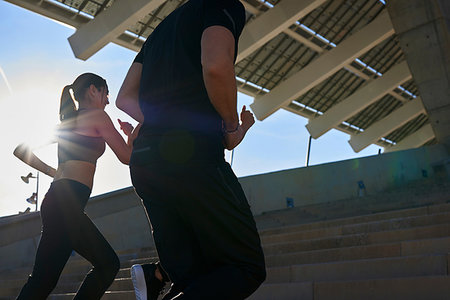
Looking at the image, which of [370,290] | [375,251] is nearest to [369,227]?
[375,251]

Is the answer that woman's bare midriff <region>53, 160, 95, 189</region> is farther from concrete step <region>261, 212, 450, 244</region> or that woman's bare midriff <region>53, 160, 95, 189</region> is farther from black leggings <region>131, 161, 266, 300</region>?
concrete step <region>261, 212, 450, 244</region>

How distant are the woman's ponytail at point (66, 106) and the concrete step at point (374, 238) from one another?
3.09 metres

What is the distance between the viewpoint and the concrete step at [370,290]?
134 inches

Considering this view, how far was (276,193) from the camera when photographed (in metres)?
14.6

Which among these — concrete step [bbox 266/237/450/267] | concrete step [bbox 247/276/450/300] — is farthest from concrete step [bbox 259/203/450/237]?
concrete step [bbox 247/276/450/300]

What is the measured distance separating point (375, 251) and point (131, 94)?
3.21 meters

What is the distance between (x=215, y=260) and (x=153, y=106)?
561 millimetres

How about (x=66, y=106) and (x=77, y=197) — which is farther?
(x=66, y=106)

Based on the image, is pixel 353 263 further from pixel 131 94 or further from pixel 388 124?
pixel 388 124

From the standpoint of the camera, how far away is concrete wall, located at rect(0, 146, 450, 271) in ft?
31.3

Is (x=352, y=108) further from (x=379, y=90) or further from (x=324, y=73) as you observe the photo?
(x=324, y=73)

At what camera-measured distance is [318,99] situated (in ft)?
112

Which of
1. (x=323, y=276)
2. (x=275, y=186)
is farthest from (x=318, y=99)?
(x=323, y=276)

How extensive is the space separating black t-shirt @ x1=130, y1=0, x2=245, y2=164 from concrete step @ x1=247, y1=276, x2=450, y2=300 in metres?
2.06
